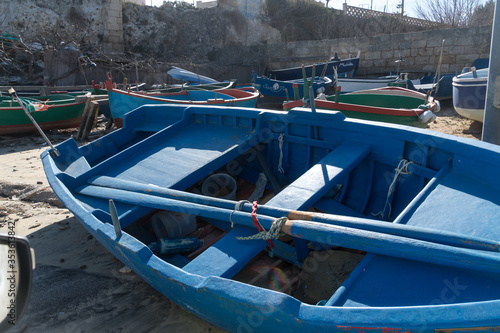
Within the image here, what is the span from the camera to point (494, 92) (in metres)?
3.70

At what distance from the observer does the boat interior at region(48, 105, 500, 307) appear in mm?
1886

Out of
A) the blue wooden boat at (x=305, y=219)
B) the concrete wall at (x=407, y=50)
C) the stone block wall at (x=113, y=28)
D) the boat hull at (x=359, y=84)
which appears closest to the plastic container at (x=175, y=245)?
the blue wooden boat at (x=305, y=219)

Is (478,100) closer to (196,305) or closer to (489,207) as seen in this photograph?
(489,207)

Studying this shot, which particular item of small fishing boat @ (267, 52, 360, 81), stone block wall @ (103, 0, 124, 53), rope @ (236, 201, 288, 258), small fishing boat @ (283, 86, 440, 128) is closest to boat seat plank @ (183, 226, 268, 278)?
rope @ (236, 201, 288, 258)

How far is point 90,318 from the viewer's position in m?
2.76

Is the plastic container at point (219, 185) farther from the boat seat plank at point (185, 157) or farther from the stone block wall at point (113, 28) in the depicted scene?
the stone block wall at point (113, 28)

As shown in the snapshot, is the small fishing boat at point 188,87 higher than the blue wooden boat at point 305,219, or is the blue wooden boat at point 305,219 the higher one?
the small fishing boat at point 188,87

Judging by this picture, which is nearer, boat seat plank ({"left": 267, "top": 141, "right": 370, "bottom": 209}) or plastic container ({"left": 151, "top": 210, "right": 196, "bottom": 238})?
boat seat plank ({"left": 267, "top": 141, "right": 370, "bottom": 209})

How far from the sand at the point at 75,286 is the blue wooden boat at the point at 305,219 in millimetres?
407

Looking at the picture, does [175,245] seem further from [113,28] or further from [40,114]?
[113,28]

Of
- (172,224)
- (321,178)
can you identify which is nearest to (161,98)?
(172,224)

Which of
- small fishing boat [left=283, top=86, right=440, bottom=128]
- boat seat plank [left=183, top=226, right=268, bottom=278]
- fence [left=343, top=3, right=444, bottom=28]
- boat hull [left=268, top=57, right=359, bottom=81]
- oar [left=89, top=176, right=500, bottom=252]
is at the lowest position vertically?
boat seat plank [left=183, top=226, right=268, bottom=278]

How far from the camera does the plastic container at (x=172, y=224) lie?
3180mm

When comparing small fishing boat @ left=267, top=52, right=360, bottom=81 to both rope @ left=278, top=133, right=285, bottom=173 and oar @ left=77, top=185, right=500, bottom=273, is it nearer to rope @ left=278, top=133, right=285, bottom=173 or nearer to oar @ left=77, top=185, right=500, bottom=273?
rope @ left=278, top=133, right=285, bottom=173
